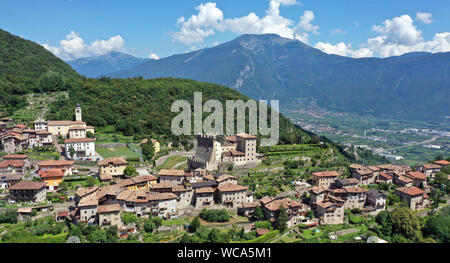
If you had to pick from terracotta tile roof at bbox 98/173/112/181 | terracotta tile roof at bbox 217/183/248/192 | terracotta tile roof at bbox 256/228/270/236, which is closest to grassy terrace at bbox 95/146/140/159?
terracotta tile roof at bbox 98/173/112/181

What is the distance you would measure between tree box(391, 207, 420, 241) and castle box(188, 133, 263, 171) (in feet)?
62.0

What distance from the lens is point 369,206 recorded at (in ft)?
116

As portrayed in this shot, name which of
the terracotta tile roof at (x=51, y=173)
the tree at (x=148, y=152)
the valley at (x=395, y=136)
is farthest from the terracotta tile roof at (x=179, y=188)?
the valley at (x=395, y=136)

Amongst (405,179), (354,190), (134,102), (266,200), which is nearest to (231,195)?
(266,200)

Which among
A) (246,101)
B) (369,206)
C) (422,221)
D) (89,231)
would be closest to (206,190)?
(89,231)

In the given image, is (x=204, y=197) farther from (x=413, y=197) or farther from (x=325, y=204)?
(x=413, y=197)

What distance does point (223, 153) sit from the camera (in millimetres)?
43531

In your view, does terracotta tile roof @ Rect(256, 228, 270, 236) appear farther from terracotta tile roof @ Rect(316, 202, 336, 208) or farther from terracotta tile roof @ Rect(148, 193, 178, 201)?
terracotta tile roof @ Rect(148, 193, 178, 201)

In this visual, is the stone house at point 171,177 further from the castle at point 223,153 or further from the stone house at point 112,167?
the castle at point 223,153

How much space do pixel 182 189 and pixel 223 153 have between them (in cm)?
1273

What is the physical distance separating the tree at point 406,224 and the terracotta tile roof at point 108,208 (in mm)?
26517

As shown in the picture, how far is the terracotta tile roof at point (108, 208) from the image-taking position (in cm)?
2606
